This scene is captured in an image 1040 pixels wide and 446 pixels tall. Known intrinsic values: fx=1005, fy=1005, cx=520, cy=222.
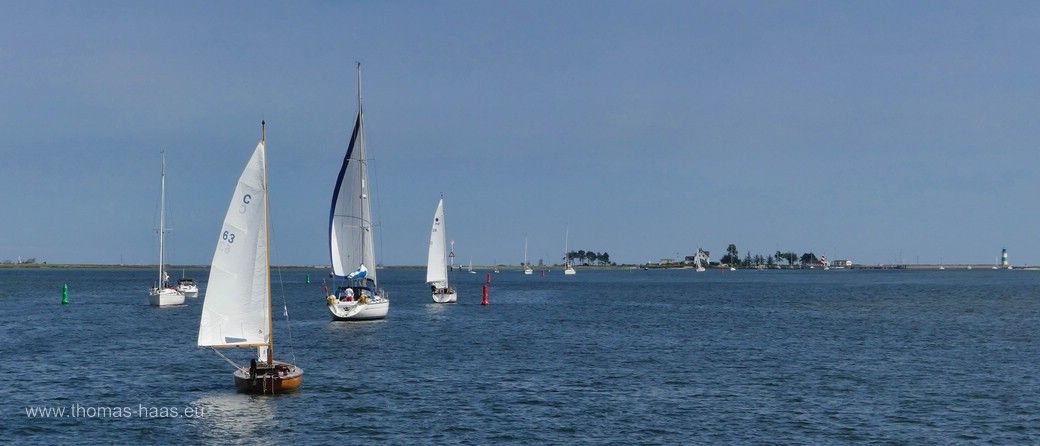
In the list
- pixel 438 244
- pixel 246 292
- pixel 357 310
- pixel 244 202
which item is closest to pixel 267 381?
pixel 246 292

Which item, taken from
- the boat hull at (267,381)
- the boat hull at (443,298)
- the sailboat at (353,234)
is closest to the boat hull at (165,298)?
the boat hull at (443,298)

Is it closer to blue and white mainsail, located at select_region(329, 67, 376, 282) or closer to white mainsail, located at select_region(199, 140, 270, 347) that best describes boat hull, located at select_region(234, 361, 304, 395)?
white mainsail, located at select_region(199, 140, 270, 347)

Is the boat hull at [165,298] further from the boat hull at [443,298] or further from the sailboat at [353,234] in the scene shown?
the sailboat at [353,234]

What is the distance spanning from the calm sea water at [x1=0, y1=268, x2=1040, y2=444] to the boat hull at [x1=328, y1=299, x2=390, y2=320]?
0.91 metres

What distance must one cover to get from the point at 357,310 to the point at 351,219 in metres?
7.41

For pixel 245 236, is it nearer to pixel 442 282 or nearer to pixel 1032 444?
pixel 1032 444

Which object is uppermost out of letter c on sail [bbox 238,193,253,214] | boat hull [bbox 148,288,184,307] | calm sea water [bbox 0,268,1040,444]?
letter c on sail [bbox 238,193,253,214]

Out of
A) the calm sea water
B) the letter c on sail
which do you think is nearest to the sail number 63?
the letter c on sail

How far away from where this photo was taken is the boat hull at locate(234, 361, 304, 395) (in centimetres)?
4284

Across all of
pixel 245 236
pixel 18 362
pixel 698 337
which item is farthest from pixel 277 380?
pixel 698 337

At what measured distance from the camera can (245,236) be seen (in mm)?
42375

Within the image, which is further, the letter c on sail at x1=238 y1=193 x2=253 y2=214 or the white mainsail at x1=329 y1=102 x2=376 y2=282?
the white mainsail at x1=329 y1=102 x2=376 y2=282

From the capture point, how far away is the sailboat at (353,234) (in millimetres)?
81250

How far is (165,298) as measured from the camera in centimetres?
11312
